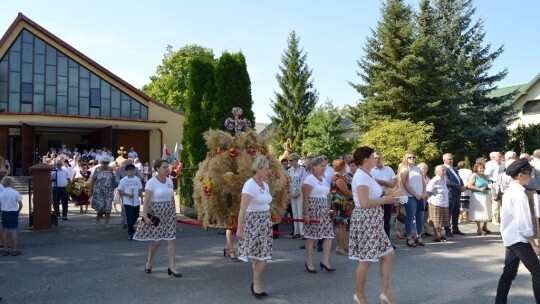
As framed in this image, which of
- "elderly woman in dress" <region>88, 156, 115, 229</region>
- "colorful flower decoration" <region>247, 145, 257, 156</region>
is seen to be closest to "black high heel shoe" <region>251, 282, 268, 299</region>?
"colorful flower decoration" <region>247, 145, 257, 156</region>

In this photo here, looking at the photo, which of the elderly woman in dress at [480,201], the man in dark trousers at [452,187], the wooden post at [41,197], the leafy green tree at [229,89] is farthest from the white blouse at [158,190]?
the leafy green tree at [229,89]

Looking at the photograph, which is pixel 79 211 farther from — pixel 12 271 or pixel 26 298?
pixel 26 298

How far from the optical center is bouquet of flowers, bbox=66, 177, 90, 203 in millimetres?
15031

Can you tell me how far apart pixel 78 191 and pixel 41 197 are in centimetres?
324

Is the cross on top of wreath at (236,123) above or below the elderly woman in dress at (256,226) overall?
above

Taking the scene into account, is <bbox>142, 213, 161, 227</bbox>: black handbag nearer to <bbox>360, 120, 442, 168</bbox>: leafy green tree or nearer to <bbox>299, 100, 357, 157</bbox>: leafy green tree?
<bbox>360, 120, 442, 168</bbox>: leafy green tree

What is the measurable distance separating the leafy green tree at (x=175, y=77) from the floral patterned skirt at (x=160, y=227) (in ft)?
147

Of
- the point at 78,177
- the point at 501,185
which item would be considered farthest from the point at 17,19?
the point at 501,185

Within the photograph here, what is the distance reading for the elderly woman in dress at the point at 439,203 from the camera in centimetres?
1076

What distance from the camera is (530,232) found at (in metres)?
5.17

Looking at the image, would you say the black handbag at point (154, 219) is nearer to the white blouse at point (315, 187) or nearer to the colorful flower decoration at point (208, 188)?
the colorful flower decoration at point (208, 188)

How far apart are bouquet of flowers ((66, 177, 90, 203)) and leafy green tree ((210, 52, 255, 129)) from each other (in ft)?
14.9

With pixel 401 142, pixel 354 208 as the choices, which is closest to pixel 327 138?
pixel 401 142

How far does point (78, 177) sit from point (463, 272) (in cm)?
1272
